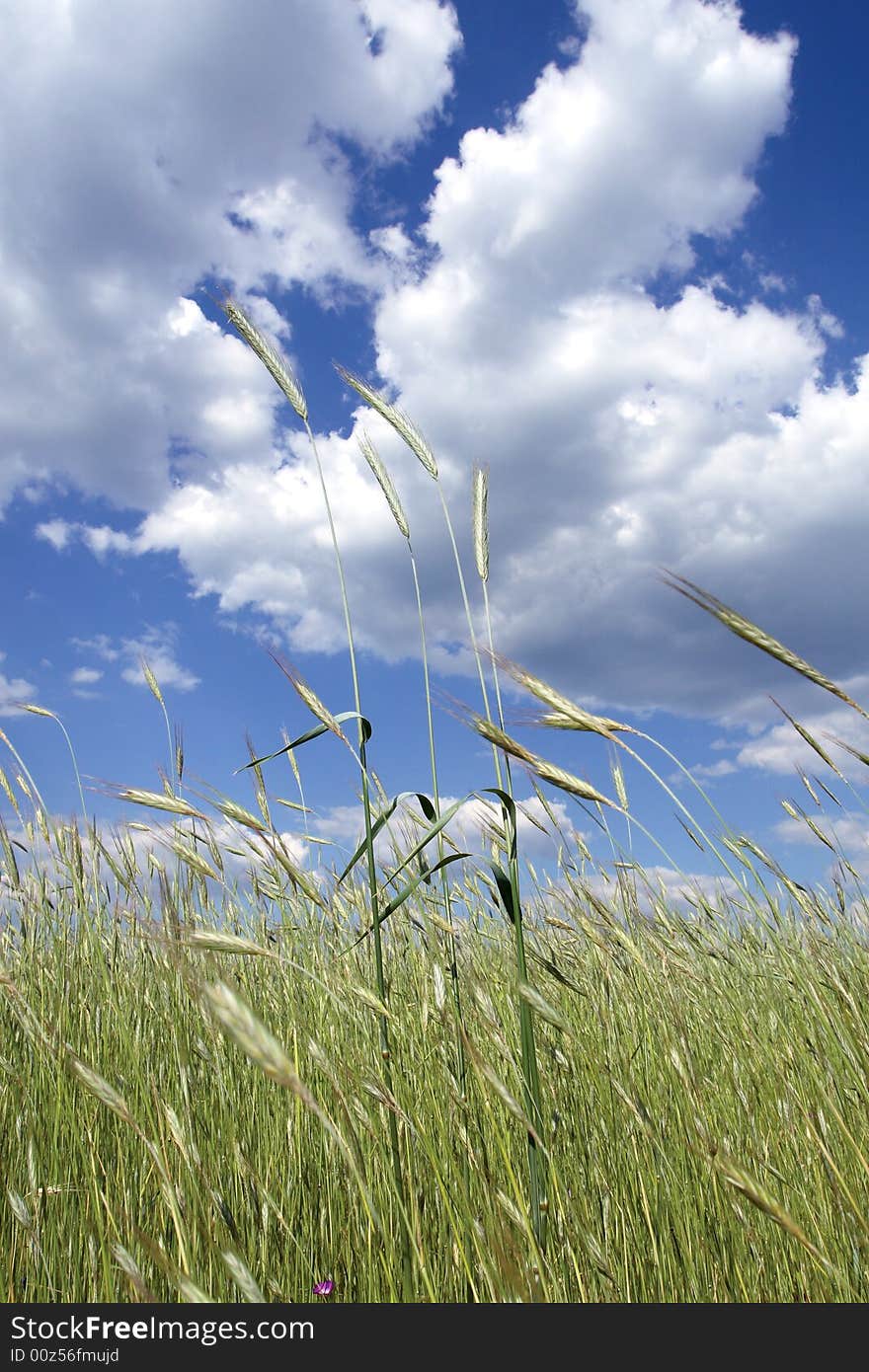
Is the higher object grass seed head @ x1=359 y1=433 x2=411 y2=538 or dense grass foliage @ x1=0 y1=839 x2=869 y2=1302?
grass seed head @ x1=359 y1=433 x2=411 y2=538

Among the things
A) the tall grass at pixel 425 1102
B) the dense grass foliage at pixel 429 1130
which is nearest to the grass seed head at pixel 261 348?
the tall grass at pixel 425 1102

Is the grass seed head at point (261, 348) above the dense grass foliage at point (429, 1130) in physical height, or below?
above

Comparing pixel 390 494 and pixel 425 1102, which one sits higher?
pixel 390 494

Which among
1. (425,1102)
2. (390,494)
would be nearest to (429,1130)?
(425,1102)

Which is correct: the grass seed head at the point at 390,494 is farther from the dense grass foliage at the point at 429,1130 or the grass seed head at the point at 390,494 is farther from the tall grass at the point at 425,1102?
the dense grass foliage at the point at 429,1130

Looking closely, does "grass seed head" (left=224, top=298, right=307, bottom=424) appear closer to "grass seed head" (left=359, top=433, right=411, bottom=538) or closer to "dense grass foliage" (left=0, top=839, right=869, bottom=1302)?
"grass seed head" (left=359, top=433, right=411, bottom=538)

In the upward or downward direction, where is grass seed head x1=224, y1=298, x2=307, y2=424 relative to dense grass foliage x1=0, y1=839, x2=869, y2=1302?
upward

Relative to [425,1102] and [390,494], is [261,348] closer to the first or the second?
[390,494]

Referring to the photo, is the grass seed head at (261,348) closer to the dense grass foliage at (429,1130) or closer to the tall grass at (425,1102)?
the tall grass at (425,1102)

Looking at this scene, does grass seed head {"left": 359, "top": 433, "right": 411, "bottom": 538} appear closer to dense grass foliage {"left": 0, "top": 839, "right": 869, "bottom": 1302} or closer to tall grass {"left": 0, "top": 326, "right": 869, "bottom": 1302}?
tall grass {"left": 0, "top": 326, "right": 869, "bottom": 1302}

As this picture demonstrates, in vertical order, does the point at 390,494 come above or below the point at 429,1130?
above

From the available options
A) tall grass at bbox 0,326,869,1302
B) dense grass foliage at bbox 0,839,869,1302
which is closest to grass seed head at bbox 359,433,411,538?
tall grass at bbox 0,326,869,1302

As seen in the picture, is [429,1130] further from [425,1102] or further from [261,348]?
[261,348]
